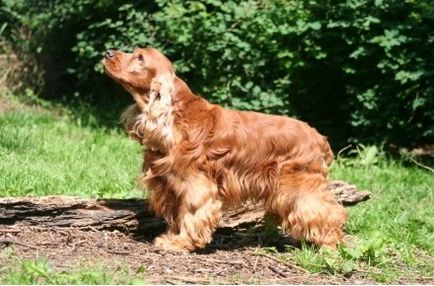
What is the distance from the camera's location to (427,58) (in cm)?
938

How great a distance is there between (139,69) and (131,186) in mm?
1765

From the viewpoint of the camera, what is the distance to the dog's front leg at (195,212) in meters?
5.66

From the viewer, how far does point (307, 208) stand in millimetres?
5738

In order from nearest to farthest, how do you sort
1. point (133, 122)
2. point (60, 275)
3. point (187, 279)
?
point (60, 275), point (187, 279), point (133, 122)

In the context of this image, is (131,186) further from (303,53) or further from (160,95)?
(303,53)

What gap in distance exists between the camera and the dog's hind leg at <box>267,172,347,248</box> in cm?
574

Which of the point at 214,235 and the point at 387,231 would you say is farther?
the point at 387,231

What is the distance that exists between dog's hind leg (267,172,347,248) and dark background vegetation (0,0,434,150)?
148 inches

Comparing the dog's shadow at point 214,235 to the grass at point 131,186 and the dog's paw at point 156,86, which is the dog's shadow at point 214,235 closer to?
the grass at point 131,186

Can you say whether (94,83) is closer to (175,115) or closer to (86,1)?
(86,1)

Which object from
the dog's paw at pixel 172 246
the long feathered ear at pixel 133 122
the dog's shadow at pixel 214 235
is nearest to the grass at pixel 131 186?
the dog's shadow at pixel 214 235

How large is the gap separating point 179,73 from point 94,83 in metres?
2.20

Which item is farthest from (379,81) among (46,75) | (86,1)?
(46,75)

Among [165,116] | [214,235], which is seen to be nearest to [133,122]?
[165,116]
